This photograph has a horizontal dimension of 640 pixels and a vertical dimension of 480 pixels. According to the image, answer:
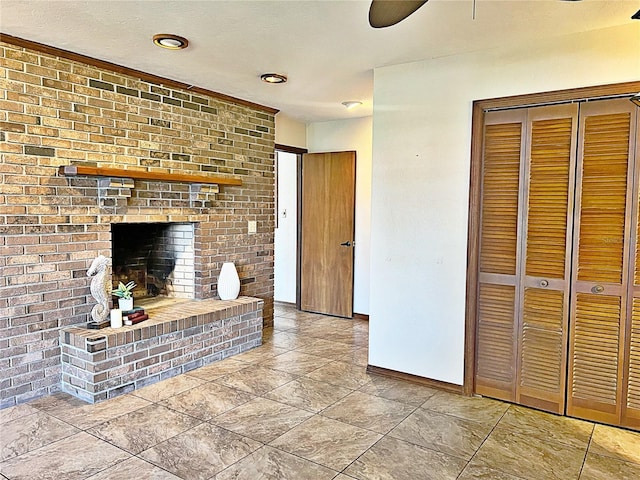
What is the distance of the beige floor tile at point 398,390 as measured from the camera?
10.2 feet

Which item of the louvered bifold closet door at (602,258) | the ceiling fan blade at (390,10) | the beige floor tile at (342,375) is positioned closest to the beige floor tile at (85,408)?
the beige floor tile at (342,375)

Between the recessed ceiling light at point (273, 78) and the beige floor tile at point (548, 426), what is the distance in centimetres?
288

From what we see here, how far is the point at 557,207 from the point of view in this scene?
2.82 metres

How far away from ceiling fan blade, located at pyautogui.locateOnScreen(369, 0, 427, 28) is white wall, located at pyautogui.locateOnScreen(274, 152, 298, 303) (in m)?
4.17

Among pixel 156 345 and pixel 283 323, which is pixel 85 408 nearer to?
pixel 156 345

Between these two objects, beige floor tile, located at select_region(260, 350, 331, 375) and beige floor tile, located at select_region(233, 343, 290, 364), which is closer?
beige floor tile, located at select_region(260, 350, 331, 375)

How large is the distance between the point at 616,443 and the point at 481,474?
903mm

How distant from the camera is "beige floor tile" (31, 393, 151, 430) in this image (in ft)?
9.02

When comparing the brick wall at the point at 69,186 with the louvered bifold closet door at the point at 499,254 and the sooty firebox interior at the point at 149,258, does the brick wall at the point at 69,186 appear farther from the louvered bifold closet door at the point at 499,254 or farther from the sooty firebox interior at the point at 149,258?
the louvered bifold closet door at the point at 499,254

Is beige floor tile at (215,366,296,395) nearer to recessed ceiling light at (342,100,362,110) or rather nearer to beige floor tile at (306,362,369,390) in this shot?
beige floor tile at (306,362,369,390)

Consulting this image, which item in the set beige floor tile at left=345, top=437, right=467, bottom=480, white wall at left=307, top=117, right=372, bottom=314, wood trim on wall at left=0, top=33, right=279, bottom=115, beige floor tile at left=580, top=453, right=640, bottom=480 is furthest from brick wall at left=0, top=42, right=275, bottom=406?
beige floor tile at left=580, top=453, right=640, bottom=480

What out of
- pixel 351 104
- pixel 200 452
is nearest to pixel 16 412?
pixel 200 452

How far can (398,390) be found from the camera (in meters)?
3.25

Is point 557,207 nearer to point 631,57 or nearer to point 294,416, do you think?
point 631,57
